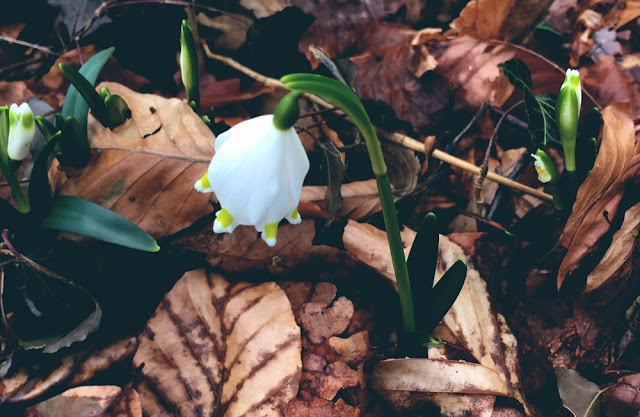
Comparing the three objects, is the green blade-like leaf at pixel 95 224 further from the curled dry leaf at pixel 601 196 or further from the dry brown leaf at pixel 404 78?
the curled dry leaf at pixel 601 196

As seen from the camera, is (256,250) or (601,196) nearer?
(601,196)

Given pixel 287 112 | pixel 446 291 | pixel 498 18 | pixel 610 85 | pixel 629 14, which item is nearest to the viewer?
pixel 287 112

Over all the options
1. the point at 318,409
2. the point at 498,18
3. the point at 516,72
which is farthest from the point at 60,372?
the point at 498,18

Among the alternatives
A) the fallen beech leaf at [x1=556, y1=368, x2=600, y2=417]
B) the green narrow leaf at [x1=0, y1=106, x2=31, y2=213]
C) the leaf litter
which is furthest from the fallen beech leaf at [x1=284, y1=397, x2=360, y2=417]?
the green narrow leaf at [x1=0, y1=106, x2=31, y2=213]

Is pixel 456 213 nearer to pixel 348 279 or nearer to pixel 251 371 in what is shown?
pixel 348 279

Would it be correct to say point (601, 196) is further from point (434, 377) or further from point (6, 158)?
point (6, 158)

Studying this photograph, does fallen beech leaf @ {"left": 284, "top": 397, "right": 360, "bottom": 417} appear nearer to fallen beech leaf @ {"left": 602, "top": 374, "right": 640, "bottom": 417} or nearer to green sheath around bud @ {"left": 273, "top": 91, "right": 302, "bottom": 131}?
fallen beech leaf @ {"left": 602, "top": 374, "right": 640, "bottom": 417}

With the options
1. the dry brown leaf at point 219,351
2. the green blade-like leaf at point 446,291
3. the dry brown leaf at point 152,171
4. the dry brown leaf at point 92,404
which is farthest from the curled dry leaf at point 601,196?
the dry brown leaf at point 92,404
